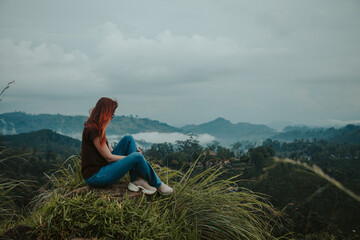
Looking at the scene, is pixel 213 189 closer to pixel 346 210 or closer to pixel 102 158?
pixel 102 158

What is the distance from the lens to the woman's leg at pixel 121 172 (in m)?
3.05

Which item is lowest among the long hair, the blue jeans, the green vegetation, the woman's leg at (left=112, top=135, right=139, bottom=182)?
the green vegetation

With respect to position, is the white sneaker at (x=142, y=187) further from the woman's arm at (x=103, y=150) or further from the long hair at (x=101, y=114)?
the long hair at (x=101, y=114)

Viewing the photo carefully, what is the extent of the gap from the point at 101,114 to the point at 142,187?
0.99 metres

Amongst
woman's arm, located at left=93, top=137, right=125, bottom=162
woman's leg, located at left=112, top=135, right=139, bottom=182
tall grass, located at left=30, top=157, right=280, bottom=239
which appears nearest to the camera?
tall grass, located at left=30, top=157, right=280, bottom=239

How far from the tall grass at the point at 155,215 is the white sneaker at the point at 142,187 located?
0.30 feet

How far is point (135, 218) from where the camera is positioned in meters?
2.48

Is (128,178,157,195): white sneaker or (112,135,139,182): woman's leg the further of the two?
(112,135,139,182): woman's leg

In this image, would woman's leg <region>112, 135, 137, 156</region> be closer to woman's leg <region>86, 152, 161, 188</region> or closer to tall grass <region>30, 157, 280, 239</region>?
woman's leg <region>86, 152, 161, 188</region>

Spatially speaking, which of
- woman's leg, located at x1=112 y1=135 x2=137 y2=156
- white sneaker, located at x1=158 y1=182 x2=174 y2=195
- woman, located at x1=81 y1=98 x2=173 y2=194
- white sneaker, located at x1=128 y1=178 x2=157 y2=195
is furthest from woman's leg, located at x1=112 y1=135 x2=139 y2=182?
white sneaker, located at x1=158 y1=182 x2=174 y2=195

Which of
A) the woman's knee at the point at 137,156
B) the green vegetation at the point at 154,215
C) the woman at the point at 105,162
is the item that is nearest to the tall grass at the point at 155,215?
the green vegetation at the point at 154,215

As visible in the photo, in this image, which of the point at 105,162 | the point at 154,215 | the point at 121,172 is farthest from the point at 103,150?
the point at 154,215

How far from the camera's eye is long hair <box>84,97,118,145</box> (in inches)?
120

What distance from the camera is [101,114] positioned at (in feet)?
10.1
